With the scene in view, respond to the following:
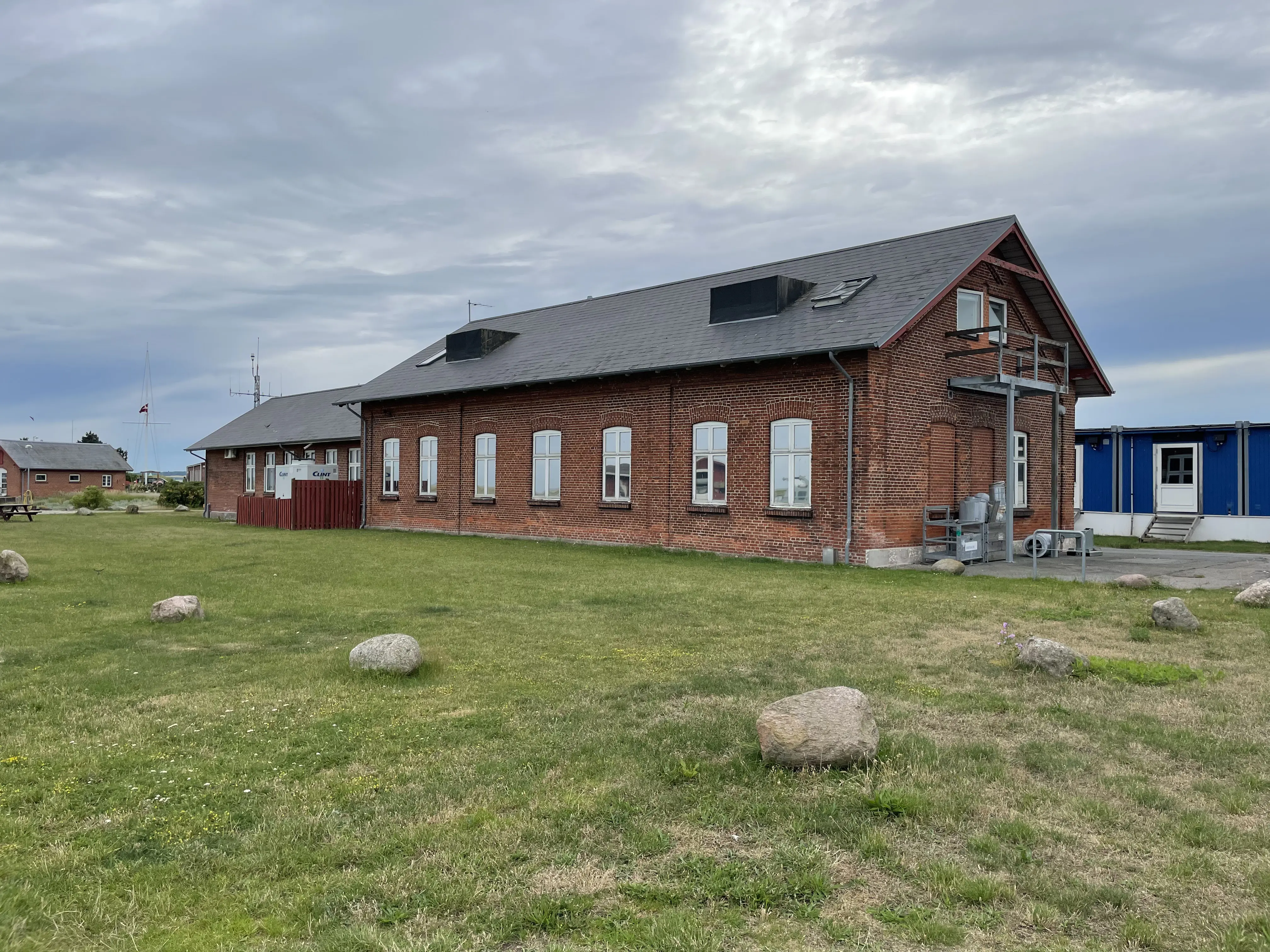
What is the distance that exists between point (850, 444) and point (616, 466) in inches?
252

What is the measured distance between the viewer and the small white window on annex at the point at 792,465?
18312 millimetres

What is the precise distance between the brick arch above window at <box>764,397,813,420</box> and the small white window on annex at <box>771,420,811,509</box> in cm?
8

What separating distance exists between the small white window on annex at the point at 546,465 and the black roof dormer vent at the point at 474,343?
542 centimetres

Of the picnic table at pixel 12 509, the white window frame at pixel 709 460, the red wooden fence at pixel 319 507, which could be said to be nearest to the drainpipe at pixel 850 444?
the white window frame at pixel 709 460

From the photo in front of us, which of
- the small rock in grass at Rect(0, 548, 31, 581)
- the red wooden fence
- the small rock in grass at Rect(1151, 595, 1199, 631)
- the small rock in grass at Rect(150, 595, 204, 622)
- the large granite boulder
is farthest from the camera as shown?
the red wooden fence

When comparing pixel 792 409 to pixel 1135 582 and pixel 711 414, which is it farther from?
pixel 1135 582

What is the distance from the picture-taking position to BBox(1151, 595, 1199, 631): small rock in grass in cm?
1000

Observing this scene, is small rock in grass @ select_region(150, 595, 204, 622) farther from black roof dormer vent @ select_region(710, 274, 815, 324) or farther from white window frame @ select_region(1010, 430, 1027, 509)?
white window frame @ select_region(1010, 430, 1027, 509)

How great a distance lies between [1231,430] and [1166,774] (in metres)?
25.1

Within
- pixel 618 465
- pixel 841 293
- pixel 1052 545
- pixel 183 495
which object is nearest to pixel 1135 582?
pixel 1052 545

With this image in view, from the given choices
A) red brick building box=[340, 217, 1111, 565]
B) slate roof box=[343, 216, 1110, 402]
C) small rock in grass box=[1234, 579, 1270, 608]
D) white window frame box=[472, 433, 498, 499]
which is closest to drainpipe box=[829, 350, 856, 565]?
red brick building box=[340, 217, 1111, 565]

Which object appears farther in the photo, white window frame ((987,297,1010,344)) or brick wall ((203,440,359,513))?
brick wall ((203,440,359,513))

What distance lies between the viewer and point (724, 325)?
21.3 meters

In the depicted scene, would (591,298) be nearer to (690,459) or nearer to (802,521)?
(690,459)
